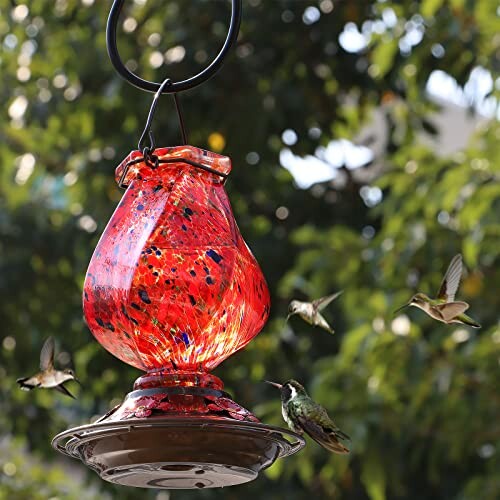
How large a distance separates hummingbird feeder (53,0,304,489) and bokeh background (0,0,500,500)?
2.71 m

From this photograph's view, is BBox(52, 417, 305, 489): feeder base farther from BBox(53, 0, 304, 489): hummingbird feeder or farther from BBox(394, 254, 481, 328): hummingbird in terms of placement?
BBox(394, 254, 481, 328): hummingbird

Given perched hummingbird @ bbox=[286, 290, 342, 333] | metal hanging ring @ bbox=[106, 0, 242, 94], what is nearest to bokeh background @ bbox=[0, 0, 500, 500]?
perched hummingbird @ bbox=[286, 290, 342, 333]

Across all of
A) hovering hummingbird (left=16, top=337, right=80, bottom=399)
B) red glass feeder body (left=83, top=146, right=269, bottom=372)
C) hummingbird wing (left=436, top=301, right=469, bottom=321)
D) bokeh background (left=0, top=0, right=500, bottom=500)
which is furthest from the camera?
bokeh background (left=0, top=0, right=500, bottom=500)

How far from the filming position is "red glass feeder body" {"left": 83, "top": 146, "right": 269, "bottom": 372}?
1779 millimetres

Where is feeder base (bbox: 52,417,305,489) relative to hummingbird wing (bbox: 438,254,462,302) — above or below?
above

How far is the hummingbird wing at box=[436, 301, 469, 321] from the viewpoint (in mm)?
1915

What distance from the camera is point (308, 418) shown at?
6.09 feet

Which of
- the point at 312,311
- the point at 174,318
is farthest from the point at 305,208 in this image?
the point at 174,318

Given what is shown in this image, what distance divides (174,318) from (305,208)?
418 centimetres

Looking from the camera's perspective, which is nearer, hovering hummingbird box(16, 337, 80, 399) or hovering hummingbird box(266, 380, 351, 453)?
hovering hummingbird box(266, 380, 351, 453)

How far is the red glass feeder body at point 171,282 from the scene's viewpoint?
178 cm

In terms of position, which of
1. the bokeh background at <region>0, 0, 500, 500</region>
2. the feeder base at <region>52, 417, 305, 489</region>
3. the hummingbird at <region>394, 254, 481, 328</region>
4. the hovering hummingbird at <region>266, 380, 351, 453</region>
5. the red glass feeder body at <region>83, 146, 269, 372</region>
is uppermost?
the red glass feeder body at <region>83, 146, 269, 372</region>

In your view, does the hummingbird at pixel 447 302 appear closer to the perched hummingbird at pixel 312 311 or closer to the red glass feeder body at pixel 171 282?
the perched hummingbird at pixel 312 311

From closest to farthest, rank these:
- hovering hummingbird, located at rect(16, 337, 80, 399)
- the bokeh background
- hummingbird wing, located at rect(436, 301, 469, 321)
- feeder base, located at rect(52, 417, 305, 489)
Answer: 1. feeder base, located at rect(52, 417, 305, 489)
2. hummingbird wing, located at rect(436, 301, 469, 321)
3. hovering hummingbird, located at rect(16, 337, 80, 399)
4. the bokeh background
